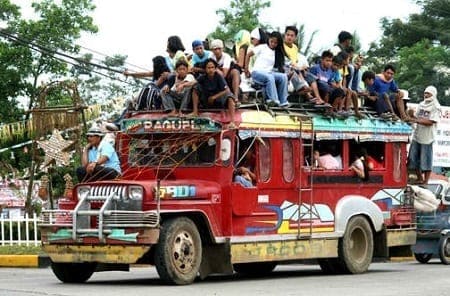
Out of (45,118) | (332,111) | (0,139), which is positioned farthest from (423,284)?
(0,139)

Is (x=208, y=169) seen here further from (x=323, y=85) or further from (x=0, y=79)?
(x=0, y=79)

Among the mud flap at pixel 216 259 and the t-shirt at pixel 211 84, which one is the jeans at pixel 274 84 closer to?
the t-shirt at pixel 211 84

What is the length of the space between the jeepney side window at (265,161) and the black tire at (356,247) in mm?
2152

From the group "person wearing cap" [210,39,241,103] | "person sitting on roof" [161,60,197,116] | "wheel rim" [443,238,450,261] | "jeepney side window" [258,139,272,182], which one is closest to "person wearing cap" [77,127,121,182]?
"person sitting on roof" [161,60,197,116]

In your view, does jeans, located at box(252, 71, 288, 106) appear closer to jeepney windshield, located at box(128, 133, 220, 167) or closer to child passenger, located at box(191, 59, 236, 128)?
child passenger, located at box(191, 59, 236, 128)

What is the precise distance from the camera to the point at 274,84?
55.9 ft

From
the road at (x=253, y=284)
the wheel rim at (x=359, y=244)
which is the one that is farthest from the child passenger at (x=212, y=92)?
the wheel rim at (x=359, y=244)

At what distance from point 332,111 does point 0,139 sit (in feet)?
51.1

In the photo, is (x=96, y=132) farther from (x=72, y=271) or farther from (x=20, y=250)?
(x=20, y=250)

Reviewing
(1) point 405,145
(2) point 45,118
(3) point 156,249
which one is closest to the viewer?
(3) point 156,249

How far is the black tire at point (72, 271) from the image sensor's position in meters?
15.6

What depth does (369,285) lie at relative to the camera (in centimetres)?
1552

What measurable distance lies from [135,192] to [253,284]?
7.41 ft

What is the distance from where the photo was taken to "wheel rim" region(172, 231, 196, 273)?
14838mm
